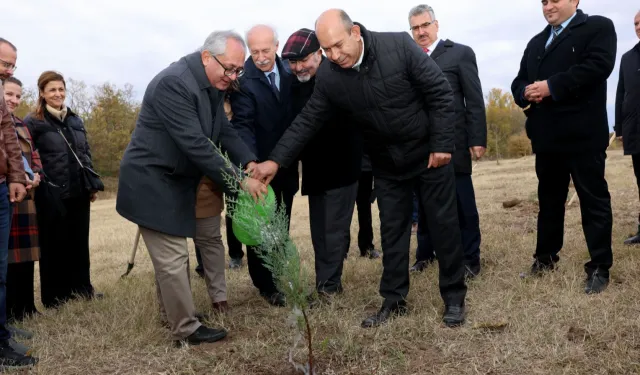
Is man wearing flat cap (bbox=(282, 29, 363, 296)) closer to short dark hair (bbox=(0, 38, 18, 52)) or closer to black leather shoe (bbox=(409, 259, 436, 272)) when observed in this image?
black leather shoe (bbox=(409, 259, 436, 272))

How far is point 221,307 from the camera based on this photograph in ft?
15.0

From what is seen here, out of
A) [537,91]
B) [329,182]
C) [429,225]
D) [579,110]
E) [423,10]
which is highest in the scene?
[423,10]

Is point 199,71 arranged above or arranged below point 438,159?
above

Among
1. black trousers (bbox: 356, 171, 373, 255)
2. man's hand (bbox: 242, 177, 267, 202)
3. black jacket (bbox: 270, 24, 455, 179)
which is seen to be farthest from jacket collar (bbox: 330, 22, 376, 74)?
black trousers (bbox: 356, 171, 373, 255)

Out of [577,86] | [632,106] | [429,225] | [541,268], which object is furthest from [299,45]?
[632,106]

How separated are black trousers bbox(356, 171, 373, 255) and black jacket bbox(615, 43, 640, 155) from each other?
9.58ft

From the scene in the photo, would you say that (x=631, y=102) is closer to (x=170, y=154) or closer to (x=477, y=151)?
(x=477, y=151)

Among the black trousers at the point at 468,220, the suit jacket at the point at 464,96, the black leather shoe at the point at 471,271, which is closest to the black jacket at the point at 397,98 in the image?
the suit jacket at the point at 464,96

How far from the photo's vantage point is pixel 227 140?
4277 millimetres

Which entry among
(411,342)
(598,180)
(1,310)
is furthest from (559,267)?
(1,310)

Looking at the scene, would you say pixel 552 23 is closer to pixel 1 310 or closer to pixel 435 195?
pixel 435 195

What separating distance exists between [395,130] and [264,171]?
1011 mm

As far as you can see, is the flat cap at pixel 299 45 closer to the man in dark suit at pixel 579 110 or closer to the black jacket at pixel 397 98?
the black jacket at pixel 397 98

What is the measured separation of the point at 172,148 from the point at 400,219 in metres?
1.74
